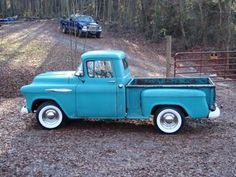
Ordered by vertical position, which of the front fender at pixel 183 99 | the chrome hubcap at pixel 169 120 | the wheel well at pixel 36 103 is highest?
the front fender at pixel 183 99

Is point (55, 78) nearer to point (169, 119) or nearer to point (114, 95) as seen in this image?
point (114, 95)

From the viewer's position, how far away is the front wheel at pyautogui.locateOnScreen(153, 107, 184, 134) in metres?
8.74

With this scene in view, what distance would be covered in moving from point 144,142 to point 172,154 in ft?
2.90

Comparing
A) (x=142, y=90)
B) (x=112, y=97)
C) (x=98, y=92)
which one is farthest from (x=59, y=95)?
(x=142, y=90)

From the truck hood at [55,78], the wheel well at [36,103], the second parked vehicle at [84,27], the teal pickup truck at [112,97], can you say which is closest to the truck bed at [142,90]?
the teal pickup truck at [112,97]

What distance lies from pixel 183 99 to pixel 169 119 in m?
0.52

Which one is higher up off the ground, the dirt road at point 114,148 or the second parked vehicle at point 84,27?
the second parked vehicle at point 84,27

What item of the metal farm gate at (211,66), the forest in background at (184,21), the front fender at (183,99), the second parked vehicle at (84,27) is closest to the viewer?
the front fender at (183,99)

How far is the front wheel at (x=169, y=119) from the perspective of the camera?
8742mm

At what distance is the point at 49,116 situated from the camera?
916cm

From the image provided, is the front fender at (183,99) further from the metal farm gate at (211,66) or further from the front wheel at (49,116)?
the metal farm gate at (211,66)

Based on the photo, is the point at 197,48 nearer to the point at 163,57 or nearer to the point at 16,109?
the point at 163,57

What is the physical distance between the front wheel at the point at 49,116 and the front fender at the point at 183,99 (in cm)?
191

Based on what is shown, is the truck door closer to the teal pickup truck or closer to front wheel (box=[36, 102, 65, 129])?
the teal pickup truck
